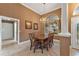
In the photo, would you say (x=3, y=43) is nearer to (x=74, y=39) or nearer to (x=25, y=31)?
(x=25, y=31)

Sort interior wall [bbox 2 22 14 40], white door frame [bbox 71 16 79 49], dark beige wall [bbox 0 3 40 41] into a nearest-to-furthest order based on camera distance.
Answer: interior wall [bbox 2 22 14 40]
dark beige wall [bbox 0 3 40 41]
white door frame [bbox 71 16 79 49]

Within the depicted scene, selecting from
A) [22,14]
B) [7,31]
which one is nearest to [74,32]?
[22,14]

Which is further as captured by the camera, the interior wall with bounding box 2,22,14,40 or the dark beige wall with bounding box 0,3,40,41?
the dark beige wall with bounding box 0,3,40,41

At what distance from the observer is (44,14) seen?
4.49 meters

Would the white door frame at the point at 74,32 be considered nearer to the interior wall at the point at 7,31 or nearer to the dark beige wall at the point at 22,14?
the dark beige wall at the point at 22,14

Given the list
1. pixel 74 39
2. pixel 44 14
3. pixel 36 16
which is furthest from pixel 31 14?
pixel 74 39

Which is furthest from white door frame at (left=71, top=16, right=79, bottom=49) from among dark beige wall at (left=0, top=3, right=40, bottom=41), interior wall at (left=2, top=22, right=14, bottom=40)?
interior wall at (left=2, top=22, right=14, bottom=40)

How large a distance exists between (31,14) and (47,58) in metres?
2.71

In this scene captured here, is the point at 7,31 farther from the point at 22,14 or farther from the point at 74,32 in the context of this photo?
the point at 74,32

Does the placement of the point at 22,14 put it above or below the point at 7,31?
above

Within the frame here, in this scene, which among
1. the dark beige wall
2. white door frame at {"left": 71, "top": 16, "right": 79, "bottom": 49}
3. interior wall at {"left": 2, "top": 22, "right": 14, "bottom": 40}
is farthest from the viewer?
white door frame at {"left": 71, "top": 16, "right": 79, "bottom": 49}

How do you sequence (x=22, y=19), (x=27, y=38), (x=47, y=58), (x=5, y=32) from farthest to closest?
(x=22, y=19) < (x=27, y=38) < (x=5, y=32) < (x=47, y=58)

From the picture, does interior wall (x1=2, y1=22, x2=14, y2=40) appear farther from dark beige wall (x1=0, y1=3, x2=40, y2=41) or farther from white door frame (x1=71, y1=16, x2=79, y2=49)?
white door frame (x1=71, y1=16, x2=79, y2=49)

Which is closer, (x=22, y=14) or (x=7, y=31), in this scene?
(x=7, y=31)
